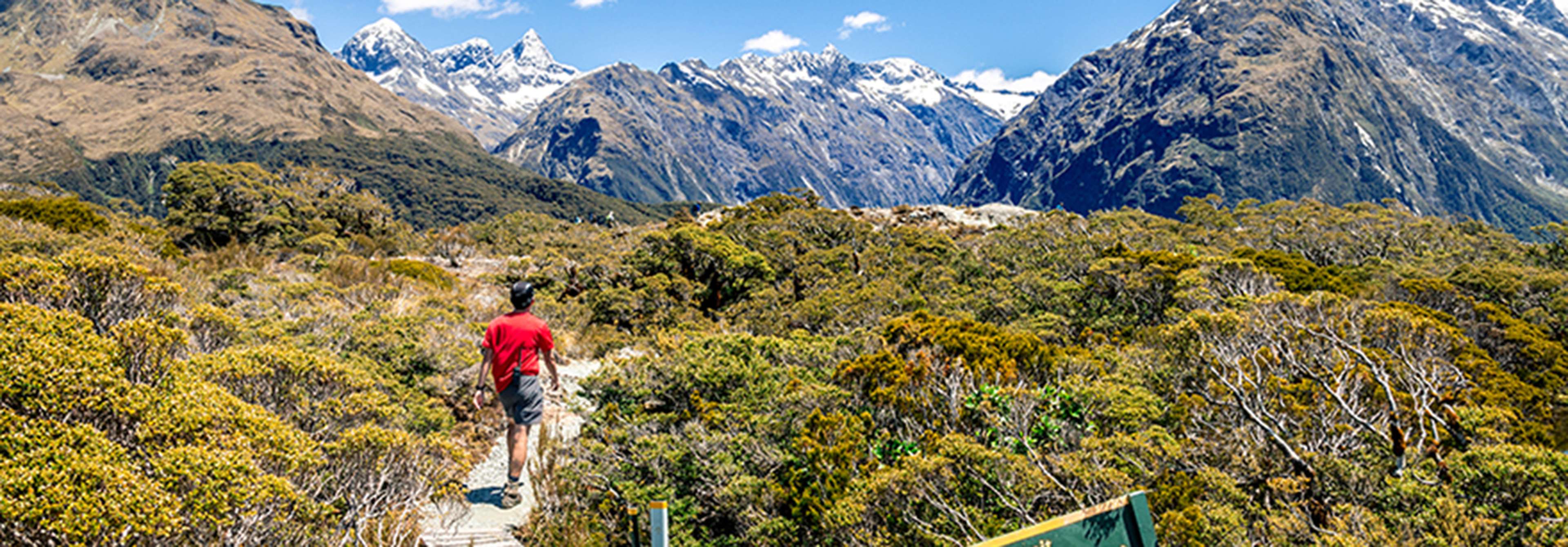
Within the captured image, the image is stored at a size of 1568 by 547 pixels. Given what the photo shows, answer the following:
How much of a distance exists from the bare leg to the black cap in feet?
3.79

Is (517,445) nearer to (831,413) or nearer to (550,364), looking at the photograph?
(550,364)

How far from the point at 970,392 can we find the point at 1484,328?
12.3 meters

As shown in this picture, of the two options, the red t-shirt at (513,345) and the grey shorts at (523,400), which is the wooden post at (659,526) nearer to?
the red t-shirt at (513,345)

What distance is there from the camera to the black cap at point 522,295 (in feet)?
21.4

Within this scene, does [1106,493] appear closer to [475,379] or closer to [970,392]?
[970,392]

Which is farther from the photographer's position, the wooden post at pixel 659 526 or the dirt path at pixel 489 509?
the dirt path at pixel 489 509

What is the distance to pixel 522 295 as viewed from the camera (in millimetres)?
6602

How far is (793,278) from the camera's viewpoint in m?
22.3

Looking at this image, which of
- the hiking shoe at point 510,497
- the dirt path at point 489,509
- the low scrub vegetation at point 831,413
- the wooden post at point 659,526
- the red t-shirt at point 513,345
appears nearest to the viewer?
the wooden post at point 659,526

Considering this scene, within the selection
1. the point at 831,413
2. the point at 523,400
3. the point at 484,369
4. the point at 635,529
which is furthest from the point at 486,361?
the point at 635,529

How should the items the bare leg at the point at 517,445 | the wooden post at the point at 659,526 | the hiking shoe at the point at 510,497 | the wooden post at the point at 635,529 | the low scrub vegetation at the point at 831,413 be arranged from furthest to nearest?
the hiking shoe at the point at 510,497
the bare leg at the point at 517,445
the low scrub vegetation at the point at 831,413
the wooden post at the point at 635,529
the wooden post at the point at 659,526

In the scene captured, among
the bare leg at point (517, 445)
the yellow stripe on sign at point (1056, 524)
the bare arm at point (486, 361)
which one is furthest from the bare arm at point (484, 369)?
the yellow stripe on sign at point (1056, 524)

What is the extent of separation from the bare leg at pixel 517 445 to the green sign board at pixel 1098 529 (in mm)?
5375

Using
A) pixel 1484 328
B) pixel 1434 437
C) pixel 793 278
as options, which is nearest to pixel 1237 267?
pixel 1484 328
